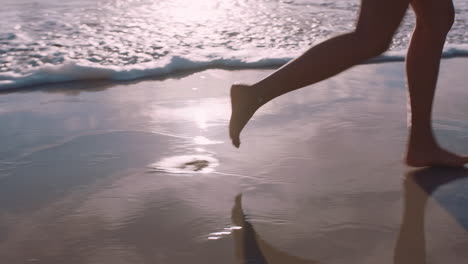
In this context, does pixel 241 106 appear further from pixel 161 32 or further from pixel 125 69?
pixel 161 32

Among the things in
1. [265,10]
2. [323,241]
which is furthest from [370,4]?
[265,10]

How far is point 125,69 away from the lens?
3.33 metres

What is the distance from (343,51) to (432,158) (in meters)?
0.51

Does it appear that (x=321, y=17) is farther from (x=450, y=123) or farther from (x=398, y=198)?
(x=398, y=198)

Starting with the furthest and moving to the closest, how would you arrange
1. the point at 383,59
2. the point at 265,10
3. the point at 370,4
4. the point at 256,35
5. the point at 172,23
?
the point at 265,10, the point at 172,23, the point at 256,35, the point at 383,59, the point at 370,4

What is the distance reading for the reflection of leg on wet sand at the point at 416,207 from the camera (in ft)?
4.56

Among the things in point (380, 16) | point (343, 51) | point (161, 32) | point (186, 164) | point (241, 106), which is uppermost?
point (380, 16)

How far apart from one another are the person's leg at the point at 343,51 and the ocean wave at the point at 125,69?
1660mm

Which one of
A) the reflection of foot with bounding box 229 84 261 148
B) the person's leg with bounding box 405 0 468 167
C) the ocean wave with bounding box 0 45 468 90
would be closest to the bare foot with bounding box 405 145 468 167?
the person's leg with bounding box 405 0 468 167

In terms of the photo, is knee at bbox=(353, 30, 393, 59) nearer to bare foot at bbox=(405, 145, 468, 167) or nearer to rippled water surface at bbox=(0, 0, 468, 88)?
bare foot at bbox=(405, 145, 468, 167)

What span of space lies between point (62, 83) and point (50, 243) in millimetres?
1863

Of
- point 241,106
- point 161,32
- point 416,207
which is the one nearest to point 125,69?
point 161,32

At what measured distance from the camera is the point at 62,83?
10.4 ft

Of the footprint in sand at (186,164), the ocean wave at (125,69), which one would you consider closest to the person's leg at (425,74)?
the footprint in sand at (186,164)
